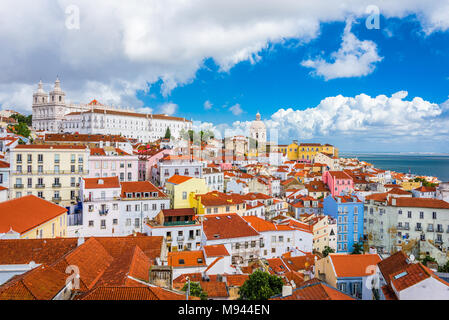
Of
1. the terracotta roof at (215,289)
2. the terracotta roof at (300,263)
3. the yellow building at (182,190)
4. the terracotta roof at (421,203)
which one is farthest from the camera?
the terracotta roof at (421,203)

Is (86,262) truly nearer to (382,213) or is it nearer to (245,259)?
(245,259)

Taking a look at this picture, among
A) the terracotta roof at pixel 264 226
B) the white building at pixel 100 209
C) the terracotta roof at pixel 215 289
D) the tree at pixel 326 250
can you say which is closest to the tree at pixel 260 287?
the terracotta roof at pixel 215 289

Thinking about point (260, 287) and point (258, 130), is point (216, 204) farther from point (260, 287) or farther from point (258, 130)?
point (258, 130)

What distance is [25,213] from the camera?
19781 mm

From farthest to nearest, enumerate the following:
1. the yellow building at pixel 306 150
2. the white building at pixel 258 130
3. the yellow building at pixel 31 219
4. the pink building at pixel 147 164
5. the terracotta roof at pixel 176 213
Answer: the white building at pixel 258 130
the yellow building at pixel 306 150
the pink building at pixel 147 164
the terracotta roof at pixel 176 213
the yellow building at pixel 31 219

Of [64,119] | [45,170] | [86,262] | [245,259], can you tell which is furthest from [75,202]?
[64,119]

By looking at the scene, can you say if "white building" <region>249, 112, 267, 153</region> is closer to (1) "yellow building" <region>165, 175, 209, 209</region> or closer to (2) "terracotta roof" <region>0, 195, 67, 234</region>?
(1) "yellow building" <region>165, 175, 209, 209</region>

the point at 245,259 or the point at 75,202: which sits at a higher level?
the point at 75,202

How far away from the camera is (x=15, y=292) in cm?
794

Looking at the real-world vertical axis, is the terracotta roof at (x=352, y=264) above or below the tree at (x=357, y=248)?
above

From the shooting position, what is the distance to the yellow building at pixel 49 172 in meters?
30.5

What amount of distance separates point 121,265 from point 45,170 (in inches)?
962

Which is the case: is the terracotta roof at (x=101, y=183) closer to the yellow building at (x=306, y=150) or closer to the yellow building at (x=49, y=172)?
the yellow building at (x=49, y=172)

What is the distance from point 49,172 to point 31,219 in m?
13.8
